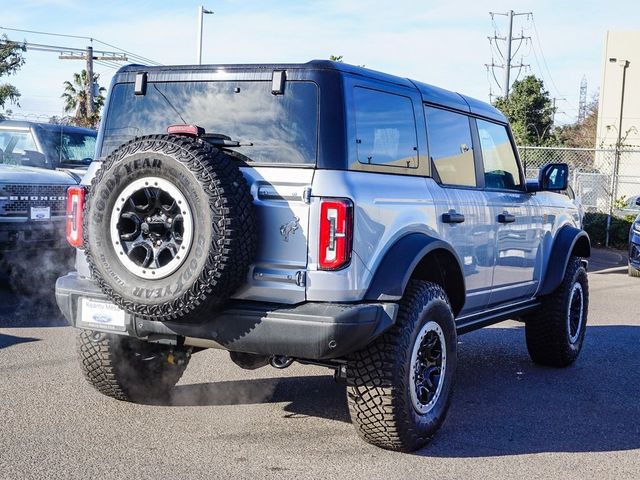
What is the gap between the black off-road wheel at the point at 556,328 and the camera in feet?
22.6

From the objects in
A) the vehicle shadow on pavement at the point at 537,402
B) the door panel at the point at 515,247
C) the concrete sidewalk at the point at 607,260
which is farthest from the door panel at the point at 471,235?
the concrete sidewalk at the point at 607,260

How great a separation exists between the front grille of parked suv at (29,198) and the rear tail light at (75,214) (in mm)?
4048

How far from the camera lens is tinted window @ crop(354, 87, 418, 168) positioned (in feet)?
14.9

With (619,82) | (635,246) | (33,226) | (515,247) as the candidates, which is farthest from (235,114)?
(619,82)

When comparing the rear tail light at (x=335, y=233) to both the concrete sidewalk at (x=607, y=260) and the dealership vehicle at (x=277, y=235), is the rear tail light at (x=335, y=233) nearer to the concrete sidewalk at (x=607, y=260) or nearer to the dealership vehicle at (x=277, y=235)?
the dealership vehicle at (x=277, y=235)

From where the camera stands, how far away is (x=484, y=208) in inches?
227

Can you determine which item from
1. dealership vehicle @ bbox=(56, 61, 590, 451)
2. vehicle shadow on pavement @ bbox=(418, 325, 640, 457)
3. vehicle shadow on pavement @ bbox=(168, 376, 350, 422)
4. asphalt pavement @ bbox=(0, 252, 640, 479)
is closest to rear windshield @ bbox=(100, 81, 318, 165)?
dealership vehicle @ bbox=(56, 61, 590, 451)

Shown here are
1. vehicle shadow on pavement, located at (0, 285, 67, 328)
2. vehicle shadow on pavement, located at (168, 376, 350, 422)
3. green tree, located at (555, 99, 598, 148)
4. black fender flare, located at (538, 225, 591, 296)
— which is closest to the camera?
vehicle shadow on pavement, located at (168, 376, 350, 422)

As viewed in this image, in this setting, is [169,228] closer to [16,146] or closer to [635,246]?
[16,146]

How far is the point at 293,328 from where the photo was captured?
4.18 metres

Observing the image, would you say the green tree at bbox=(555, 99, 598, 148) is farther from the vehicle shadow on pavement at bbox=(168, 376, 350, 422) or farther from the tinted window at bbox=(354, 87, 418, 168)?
the tinted window at bbox=(354, 87, 418, 168)

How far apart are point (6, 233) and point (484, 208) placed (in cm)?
515

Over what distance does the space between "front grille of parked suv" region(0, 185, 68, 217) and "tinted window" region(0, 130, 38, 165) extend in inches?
51.3

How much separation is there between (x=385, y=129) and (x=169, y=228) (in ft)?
4.39
